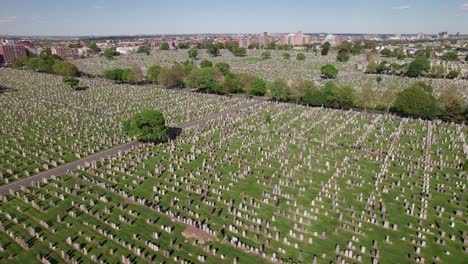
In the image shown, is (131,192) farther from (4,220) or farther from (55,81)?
(55,81)

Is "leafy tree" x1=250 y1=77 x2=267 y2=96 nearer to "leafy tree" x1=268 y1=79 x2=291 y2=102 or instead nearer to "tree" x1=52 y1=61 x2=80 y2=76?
"leafy tree" x1=268 y1=79 x2=291 y2=102

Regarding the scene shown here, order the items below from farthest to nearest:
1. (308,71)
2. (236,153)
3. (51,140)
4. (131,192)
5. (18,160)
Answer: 1. (308,71)
2. (51,140)
3. (236,153)
4. (18,160)
5. (131,192)

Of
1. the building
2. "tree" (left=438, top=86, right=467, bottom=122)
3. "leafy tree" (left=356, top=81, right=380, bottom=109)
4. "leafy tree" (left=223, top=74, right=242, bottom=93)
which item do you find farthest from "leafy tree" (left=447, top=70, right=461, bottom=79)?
the building

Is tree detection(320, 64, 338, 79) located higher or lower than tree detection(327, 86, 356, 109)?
higher

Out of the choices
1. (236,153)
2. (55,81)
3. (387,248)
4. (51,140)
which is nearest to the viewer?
(387,248)

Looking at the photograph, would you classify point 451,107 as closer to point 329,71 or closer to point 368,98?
point 368,98

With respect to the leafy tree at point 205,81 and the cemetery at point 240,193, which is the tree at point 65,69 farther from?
the cemetery at point 240,193

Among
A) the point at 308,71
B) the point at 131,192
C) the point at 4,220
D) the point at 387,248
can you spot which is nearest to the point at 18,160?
the point at 4,220
